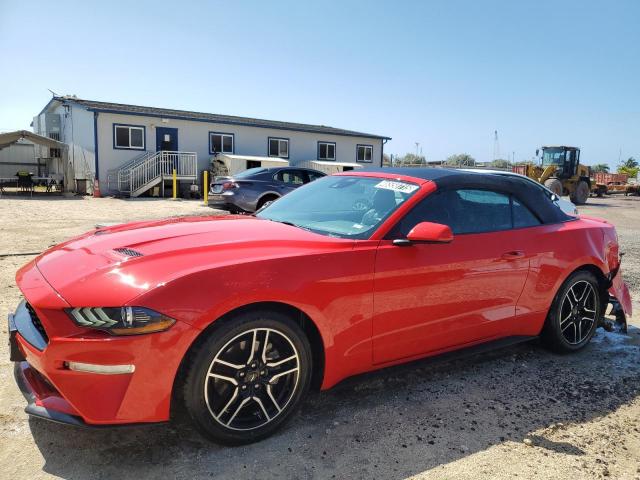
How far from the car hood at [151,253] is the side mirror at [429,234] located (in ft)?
1.30

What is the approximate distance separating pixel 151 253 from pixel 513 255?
2.51 m

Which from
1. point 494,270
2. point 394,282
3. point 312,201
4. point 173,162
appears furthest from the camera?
point 173,162

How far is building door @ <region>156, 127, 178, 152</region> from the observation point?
22.5 meters

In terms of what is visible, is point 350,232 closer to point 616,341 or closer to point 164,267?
point 164,267

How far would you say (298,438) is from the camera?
2703 millimetres

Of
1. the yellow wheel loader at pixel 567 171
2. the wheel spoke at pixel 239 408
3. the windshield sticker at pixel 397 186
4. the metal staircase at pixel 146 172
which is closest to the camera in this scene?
the wheel spoke at pixel 239 408

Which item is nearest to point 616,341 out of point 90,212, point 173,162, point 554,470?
point 554,470

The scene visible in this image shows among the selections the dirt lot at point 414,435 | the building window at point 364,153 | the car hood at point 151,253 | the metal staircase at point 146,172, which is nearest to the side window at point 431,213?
the car hood at point 151,253

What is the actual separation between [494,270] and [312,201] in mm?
1444

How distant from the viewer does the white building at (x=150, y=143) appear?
2108 centimetres

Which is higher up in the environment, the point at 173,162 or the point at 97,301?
the point at 173,162

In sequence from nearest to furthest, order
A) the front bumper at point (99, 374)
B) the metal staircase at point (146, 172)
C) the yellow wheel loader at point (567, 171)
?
the front bumper at point (99, 374) < the metal staircase at point (146, 172) < the yellow wheel loader at point (567, 171)

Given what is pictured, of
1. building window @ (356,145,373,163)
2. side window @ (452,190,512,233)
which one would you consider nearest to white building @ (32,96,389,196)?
building window @ (356,145,373,163)

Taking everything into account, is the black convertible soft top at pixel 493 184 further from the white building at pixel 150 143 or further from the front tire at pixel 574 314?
the white building at pixel 150 143
